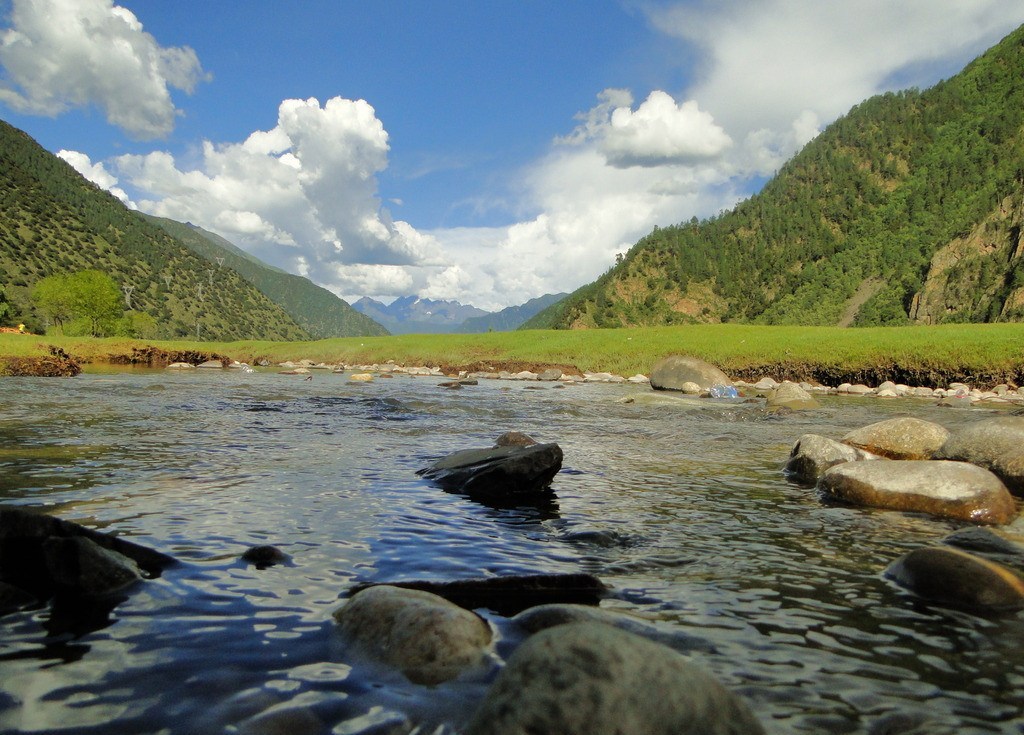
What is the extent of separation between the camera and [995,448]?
1038 centimetres

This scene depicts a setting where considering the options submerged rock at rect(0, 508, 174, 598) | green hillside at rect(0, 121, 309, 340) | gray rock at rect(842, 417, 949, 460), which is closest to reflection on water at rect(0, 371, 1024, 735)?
submerged rock at rect(0, 508, 174, 598)

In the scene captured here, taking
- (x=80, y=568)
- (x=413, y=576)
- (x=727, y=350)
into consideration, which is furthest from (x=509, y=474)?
(x=727, y=350)

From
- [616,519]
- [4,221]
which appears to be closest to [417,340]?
[616,519]

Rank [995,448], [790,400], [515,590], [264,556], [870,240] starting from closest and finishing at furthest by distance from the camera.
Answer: [515,590] → [264,556] → [995,448] → [790,400] → [870,240]

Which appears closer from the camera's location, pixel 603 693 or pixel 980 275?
pixel 603 693

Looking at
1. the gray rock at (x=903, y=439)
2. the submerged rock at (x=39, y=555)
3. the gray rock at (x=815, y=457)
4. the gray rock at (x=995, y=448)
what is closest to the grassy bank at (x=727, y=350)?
Result: the gray rock at (x=903, y=439)

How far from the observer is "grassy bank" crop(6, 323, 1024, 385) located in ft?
117

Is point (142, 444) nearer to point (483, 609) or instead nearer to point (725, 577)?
point (483, 609)

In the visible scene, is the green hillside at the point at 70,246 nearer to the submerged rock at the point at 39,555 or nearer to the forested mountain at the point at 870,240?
the forested mountain at the point at 870,240

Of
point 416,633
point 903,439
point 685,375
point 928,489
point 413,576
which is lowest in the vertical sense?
point 413,576

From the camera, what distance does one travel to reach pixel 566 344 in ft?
196

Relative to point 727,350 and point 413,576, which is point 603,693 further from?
point 727,350

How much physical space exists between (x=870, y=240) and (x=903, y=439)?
187532 mm

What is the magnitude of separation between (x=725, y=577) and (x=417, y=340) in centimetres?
6693
